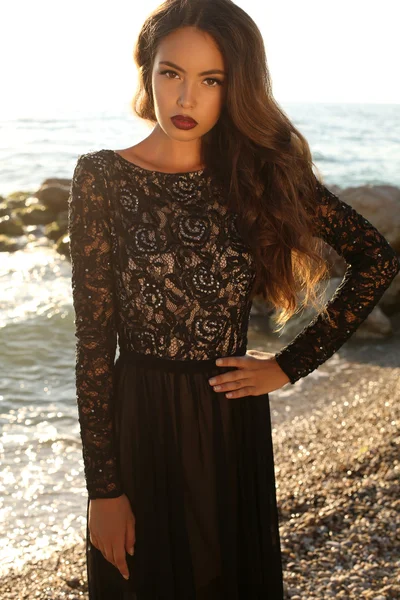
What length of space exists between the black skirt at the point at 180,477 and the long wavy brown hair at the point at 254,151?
43cm

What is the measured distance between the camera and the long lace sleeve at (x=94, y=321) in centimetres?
213

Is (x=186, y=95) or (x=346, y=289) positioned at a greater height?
(x=186, y=95)

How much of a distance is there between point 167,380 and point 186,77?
94cm

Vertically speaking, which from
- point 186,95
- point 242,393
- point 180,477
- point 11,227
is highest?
point 11,227

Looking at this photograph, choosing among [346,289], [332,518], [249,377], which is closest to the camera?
[249,377]

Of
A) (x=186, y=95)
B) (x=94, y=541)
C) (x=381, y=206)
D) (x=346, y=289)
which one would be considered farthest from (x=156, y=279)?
(x=381, y=206)

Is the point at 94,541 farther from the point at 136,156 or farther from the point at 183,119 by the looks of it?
the point at 183,119

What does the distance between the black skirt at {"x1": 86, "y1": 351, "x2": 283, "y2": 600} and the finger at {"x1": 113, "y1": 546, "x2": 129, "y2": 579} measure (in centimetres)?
4

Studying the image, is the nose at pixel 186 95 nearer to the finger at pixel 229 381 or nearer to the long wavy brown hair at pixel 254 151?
the long wavy brown hair at pixel 254 151

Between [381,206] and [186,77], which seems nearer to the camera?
[186,77]

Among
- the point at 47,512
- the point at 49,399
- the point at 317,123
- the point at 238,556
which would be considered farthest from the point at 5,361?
the point at 317,123

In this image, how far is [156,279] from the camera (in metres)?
2.24

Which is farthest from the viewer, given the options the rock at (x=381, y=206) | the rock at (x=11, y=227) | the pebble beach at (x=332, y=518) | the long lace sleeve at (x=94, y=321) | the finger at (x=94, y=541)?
the rock at (x=11, y=227)

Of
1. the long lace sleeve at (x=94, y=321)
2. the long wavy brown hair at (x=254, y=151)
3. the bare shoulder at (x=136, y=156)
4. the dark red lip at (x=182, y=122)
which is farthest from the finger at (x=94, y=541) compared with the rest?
the dark red lip at (x=182, y=122)
